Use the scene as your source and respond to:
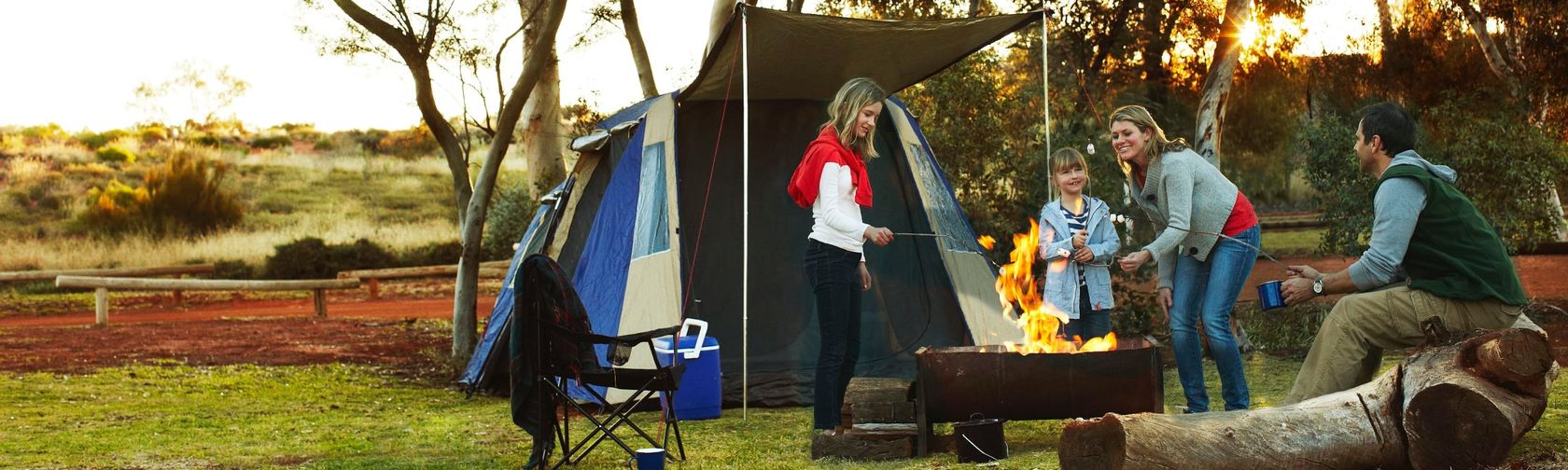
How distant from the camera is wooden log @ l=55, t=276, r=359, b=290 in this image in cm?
1115

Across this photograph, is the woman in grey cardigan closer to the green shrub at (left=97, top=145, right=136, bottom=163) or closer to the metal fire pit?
the metal fire pit

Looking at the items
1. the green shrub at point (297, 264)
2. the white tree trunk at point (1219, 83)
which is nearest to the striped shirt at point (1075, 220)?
the white tree trunk at point (1219, 83)

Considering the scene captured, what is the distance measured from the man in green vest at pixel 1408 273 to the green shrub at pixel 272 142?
30611 mm

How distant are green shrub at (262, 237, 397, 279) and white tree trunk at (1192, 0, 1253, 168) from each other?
11836 millimetres

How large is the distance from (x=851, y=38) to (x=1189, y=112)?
8421mm

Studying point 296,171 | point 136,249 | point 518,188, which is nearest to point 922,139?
point 518,188

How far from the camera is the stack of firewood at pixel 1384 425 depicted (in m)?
3.40

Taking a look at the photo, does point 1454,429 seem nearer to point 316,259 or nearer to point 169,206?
point 316,259

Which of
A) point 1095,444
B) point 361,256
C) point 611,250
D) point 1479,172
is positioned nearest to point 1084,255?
point 1095,444

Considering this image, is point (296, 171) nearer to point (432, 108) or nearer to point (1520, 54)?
point (432, 108)

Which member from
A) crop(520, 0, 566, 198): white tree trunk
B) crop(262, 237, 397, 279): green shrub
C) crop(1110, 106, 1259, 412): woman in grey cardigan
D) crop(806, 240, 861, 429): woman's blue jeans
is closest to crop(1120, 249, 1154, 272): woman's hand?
crop(1110, 106, 1259, 412): woman in grey cardigan

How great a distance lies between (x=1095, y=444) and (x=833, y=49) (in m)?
2.84

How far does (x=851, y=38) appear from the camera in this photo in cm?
570

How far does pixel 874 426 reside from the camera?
434cm
